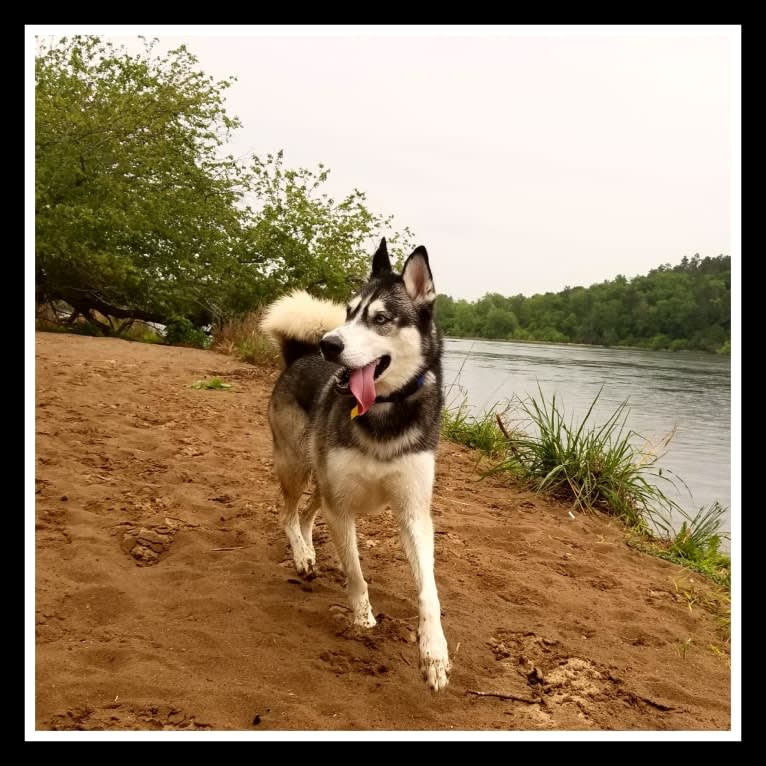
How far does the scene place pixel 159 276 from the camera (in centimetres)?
1357

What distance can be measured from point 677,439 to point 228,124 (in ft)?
34.5

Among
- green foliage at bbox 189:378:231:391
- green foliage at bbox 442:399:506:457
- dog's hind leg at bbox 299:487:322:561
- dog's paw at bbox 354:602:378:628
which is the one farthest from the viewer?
green foliage at bbox 189:378:231:391

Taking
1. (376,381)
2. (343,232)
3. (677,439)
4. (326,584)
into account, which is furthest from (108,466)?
(343,232)

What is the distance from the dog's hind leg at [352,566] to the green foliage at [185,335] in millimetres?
10804

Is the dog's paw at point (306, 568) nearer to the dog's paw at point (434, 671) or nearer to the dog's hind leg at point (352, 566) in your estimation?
the dog's hind leg at point (352, 566)

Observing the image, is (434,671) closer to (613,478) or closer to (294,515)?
(294,515)

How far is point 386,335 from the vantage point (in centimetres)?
327

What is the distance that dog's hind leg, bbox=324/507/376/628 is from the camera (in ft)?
11.5

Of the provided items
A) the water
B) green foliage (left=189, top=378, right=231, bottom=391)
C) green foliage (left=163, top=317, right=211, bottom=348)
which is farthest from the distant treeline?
green foliage (left=163, top=317, right=211, bottom=348)

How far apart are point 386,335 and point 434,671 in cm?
159

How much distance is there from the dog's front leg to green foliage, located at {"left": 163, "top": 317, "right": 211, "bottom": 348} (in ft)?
36.3

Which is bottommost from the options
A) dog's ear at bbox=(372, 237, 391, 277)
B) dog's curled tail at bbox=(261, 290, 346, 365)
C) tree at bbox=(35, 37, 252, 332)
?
dog's curled tail at bbox=(261, 290, 346, 365)

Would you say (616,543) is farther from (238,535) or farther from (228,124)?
(228,124)

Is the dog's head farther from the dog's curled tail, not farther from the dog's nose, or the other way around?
the dog's curled tail
